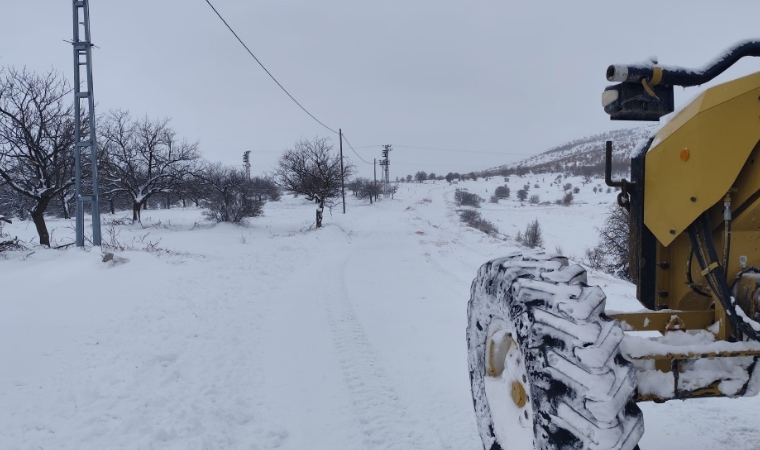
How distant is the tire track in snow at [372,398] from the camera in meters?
3.26

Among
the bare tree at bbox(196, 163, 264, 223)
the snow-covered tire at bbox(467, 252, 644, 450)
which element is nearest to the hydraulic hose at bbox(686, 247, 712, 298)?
the snow-covered tire at bbox(467, 252, 644, 450)

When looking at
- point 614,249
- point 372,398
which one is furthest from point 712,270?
point 614,249

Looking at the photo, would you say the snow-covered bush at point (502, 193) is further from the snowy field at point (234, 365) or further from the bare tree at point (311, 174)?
the snowy field at point (234, 365)

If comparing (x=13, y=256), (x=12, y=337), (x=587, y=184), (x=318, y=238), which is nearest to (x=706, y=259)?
(x=12, y=337)

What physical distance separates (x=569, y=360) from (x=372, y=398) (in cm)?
262

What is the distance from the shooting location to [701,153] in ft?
6.62

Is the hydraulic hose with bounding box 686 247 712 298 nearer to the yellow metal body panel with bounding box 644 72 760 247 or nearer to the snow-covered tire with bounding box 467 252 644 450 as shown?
the yellow metal body panel with bounding box 644 72 760 247

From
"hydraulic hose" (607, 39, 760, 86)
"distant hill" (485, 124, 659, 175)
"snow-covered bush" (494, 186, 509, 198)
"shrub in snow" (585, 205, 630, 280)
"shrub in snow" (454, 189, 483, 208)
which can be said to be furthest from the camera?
"snow-covered bush" (494, 186, 509, 198)

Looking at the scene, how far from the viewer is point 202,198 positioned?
96.1 feet

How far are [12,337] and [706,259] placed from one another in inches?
221

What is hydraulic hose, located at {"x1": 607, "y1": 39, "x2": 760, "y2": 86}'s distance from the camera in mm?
2076

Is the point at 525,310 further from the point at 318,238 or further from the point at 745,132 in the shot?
the point at 318,238

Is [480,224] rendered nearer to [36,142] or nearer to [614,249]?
[614,249]

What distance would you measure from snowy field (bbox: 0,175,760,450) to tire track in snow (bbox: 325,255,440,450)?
16 mm
